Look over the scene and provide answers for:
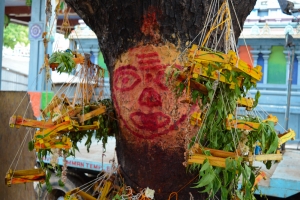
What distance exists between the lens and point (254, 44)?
8953mm

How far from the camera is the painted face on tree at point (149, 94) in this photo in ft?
6.68

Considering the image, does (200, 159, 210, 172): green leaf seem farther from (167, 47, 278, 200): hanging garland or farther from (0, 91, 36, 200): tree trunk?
(0, 91, 36, 200): tree trunk

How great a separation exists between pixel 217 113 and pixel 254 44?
7525mm

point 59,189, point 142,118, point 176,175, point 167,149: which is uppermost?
point 142,118

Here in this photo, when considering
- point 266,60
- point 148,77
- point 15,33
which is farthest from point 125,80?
point 15,33

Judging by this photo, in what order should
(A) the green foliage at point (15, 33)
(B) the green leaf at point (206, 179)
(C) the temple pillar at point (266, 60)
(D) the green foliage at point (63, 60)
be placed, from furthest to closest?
(A) the green foliage at point (15, 33) → (C) the temple pillar at point (266, 60) → (D) the green foliage at point (63, 60) → (B) the green leaf at point (206, 179)

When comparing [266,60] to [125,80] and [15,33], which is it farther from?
[15,33]

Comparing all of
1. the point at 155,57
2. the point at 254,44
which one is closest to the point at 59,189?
the point at 155,57

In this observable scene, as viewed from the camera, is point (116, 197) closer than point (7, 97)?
Yes

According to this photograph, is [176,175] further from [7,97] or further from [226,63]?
[7,97]

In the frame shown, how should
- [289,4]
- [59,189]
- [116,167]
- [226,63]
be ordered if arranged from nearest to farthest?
[226,63] → [116,167] → [59,189] → [289,4]

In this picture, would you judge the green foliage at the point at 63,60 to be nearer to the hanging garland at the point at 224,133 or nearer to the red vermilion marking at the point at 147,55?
the red vermilion marking at the point at 147,55

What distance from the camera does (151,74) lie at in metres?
2.06

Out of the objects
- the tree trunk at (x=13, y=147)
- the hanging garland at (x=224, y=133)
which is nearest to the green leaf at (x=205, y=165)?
the hanging garland at (x=224, y=133)
